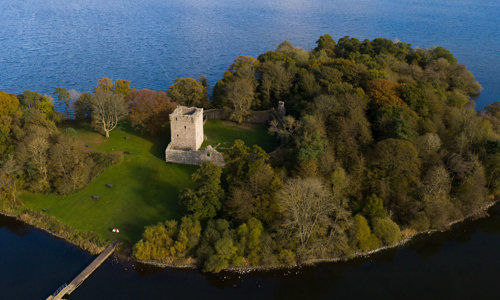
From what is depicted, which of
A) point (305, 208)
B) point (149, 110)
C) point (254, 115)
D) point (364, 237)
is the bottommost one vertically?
point (364, 237)

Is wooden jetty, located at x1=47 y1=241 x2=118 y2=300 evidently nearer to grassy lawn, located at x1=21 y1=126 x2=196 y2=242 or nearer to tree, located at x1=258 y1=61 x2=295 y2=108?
grassy lawn, located at x1=21 y1=126 x2=196 y2=242

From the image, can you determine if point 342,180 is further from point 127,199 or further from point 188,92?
point 188,92

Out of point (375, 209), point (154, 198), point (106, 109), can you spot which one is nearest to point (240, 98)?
point (106, 109)

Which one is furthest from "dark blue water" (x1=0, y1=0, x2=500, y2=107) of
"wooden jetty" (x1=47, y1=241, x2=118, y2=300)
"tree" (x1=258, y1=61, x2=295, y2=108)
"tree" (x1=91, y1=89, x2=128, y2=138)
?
"wooden jetty" (x1=47, y1=241, x2=118, y2=300)

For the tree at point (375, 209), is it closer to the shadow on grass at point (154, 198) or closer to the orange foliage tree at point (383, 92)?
the orange foliage tree at point (383, 92)

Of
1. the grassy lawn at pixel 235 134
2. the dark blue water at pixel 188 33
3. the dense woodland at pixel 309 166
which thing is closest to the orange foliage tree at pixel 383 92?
the dense woodland at pixel 309 166

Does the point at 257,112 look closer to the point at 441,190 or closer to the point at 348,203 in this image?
the point at 348,203

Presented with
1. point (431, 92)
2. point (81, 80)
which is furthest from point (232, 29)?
point (431, 92)
